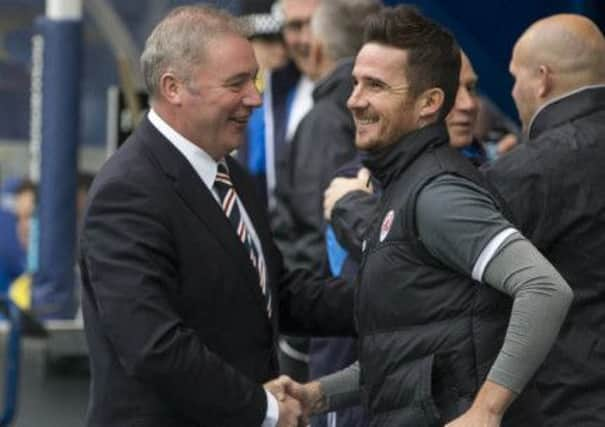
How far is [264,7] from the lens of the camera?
11383 mm

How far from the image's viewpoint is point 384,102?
173 inches

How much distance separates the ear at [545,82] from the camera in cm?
499

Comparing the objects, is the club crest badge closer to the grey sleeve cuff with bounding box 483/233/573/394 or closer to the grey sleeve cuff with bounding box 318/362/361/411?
the grey sleeve cuff with bounding box 483/233/573/394

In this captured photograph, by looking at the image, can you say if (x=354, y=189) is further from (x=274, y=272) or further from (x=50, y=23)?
(x=50, y=23)

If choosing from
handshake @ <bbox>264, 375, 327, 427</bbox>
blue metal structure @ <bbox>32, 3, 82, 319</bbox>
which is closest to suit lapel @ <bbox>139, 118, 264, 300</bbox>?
handshake @ <bbox>264, 375, 327, 427</bbox>

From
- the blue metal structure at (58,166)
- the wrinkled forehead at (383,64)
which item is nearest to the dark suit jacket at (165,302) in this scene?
the wrinkled forehead at (383,64)

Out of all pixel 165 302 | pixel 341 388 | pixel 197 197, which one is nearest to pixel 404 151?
pixel 197 197

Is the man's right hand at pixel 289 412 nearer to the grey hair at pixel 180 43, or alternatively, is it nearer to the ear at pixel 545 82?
the grey hair at pixel 180 43

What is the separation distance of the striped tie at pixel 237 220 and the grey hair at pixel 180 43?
0.31 meters

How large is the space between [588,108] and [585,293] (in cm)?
54

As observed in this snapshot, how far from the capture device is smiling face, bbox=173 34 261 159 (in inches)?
175

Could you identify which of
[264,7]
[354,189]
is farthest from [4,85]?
[354,189]

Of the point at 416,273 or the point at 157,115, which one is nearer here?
the point at 416,273

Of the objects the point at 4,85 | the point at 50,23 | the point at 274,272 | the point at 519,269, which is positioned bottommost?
the point at 4,85
